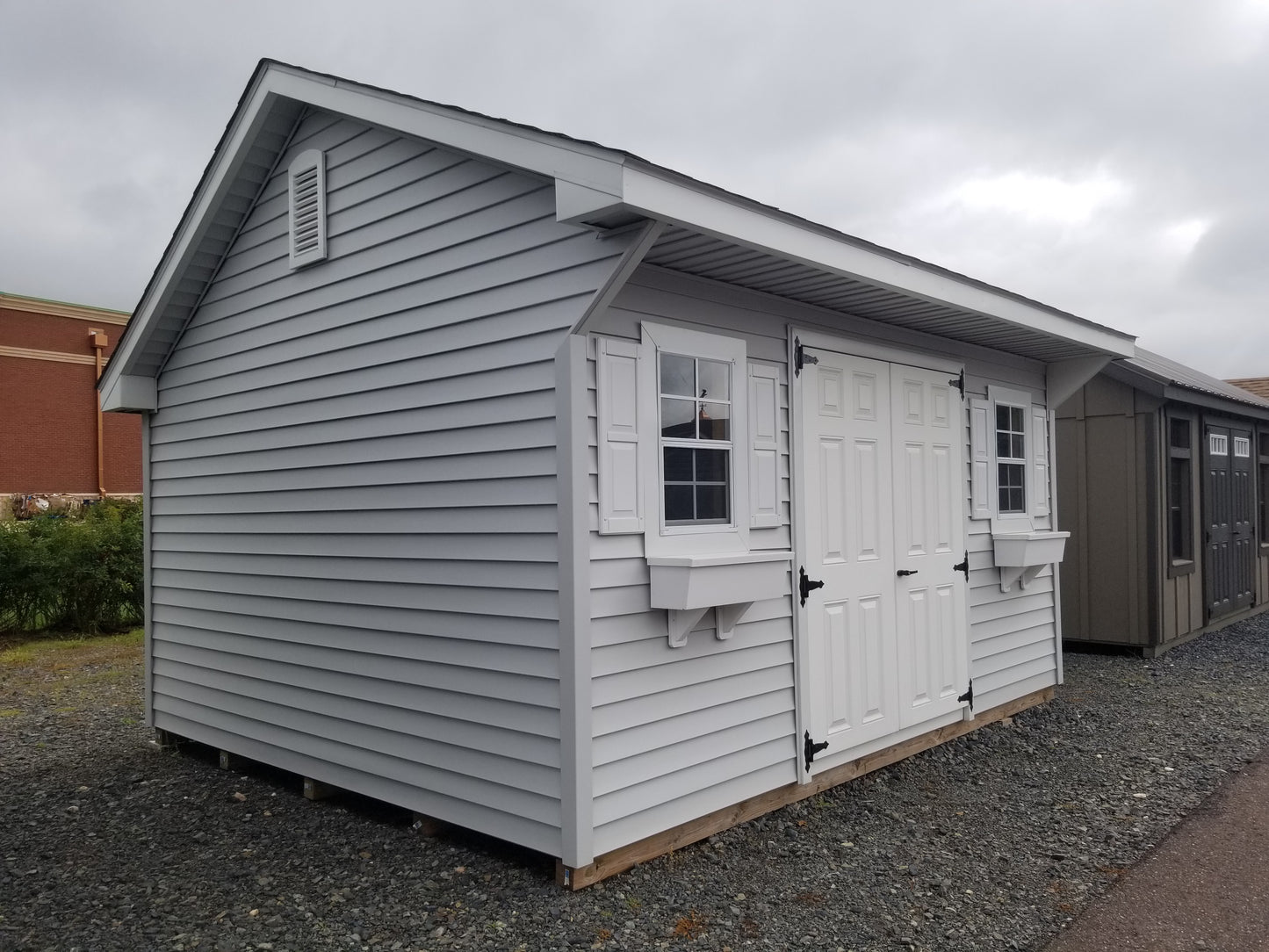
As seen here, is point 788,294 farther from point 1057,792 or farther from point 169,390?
point 169,390

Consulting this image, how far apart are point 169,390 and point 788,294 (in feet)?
14.0

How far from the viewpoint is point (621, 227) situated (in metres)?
3.64

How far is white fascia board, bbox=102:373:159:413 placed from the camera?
631 cm

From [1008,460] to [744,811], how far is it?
11.8 ft

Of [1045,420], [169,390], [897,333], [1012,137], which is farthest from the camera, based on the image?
[1012,137]

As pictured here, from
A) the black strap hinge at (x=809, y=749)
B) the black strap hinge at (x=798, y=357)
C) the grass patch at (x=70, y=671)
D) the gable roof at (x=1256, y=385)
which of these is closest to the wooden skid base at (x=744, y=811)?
the black strap hinge at (x=809, y=749)

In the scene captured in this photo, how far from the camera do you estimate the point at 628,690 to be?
3.91m

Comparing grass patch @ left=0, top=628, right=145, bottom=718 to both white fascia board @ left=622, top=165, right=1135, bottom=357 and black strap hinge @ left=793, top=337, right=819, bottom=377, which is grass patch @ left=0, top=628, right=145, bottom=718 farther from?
white fascia board @ left=622, top=165, right=1135, bottom=357

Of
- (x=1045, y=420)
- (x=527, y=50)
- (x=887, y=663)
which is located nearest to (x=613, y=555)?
(x=887, y=663)

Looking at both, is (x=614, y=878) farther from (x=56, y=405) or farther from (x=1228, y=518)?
(x=56, y=405)

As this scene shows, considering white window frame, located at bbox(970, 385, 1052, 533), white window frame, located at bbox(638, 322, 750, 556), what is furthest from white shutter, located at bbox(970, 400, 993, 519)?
white window frame, located at bbox(638, 322, 750, 556)

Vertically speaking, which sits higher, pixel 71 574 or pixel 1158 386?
pixel 1158 386

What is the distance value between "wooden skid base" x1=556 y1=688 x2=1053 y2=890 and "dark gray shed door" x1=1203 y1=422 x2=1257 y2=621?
5568 millimetres

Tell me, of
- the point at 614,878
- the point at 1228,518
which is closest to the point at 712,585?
the point at 614,878
